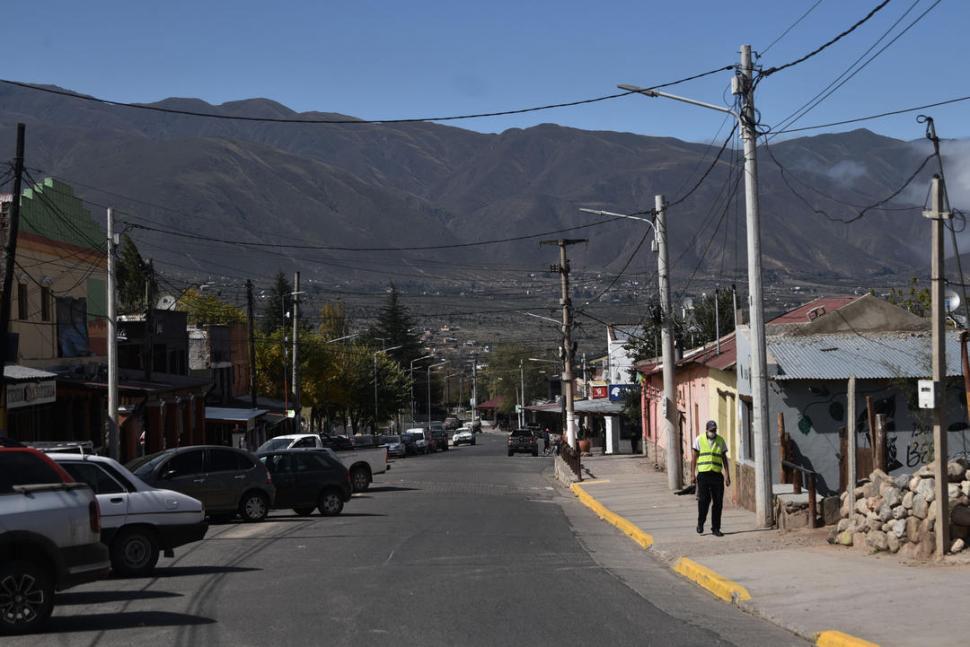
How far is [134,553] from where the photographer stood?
16609mm

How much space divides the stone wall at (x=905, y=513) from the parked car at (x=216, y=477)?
12.3m

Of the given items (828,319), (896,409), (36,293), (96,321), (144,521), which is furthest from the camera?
(96,321)

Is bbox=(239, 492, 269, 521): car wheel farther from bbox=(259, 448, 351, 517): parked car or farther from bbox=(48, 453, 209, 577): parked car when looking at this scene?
bbox=(48, 453, 209, 577): parked car

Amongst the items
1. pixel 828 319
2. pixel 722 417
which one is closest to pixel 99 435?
pixel 722 417

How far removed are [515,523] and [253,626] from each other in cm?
1298

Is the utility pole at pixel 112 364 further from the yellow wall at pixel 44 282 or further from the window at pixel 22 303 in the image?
the window at pixel 22 303

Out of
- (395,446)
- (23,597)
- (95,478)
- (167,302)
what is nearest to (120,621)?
(23,597)

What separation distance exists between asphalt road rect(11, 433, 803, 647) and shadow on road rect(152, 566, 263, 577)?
0.03 meters

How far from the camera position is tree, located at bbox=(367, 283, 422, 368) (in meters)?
142

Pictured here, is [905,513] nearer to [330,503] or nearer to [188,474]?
[188,474]

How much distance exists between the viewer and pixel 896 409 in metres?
24.6

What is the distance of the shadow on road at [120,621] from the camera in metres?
12.2

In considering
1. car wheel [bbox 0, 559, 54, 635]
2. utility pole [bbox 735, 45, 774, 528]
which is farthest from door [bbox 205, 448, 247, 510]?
car wheel [bbox 0, 559, 54, 635]

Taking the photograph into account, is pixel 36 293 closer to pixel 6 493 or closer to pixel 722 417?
pixel 722 417
